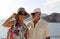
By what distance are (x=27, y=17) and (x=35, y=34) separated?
0.18 metres

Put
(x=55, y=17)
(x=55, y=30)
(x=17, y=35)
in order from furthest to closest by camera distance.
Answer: (x=55, y=30) < (x=55, y=17) < (x=17, y=35)

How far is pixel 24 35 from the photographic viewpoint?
1.77 meters

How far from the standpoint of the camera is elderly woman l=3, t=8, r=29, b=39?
1751 mm

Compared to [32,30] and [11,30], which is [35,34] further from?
Result: [11,30]

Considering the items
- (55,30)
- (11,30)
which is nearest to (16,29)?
(11,30)

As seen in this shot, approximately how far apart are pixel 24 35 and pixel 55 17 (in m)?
1.89

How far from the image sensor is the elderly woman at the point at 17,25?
1.75 metres

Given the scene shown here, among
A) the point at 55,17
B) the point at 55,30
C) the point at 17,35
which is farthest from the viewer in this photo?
the point at 55,30

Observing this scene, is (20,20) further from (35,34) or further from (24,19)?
(35,34)

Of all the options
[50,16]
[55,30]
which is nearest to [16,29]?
[50,16]

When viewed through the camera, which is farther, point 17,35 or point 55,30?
point 55,30

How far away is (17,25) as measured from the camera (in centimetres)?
177

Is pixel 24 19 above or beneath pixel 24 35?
above

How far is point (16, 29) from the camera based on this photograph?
69.1 inches
